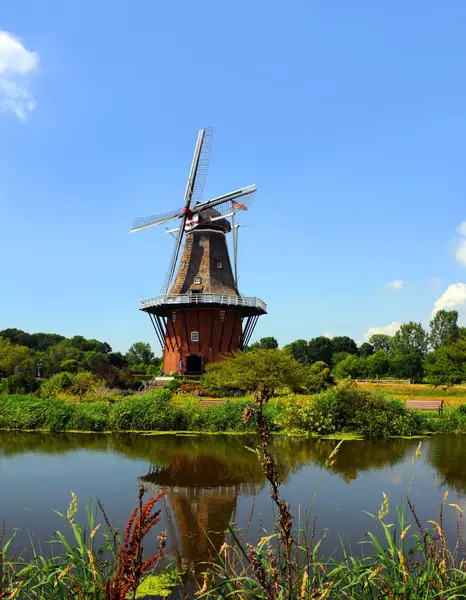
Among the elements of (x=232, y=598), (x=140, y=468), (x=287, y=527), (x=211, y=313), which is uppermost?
(x=211, y=313)

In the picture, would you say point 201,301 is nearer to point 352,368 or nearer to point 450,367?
point 450,367

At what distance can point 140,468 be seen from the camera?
33.1ft

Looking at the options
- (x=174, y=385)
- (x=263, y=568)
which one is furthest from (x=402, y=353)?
(x=263, y=568)

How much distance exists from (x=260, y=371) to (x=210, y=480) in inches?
473

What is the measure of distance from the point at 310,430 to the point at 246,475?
520 centimetres

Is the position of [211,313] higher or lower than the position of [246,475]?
higher

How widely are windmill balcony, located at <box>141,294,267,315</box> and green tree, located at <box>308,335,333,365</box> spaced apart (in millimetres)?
38475

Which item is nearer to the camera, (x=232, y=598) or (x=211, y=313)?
(x=232, y=598)

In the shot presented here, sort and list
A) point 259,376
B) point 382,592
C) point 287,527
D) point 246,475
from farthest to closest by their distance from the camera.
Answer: point 259,376 → point 246,475 → point 382,592 → point 287,527

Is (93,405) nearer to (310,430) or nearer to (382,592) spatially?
(310,430)

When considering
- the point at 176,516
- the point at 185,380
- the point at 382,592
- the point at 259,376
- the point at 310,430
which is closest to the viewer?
the point at 382,592

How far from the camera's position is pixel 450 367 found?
28828mm

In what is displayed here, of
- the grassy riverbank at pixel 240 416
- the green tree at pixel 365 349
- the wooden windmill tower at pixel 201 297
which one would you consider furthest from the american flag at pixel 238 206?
the green tree at pixel 365 349

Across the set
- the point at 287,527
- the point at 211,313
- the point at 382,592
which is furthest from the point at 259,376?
the point at 287,527
